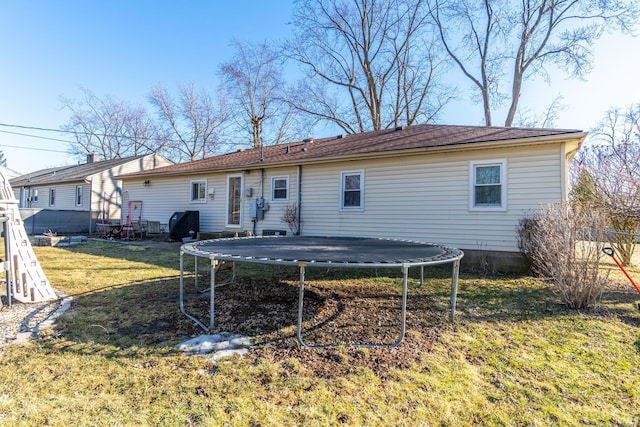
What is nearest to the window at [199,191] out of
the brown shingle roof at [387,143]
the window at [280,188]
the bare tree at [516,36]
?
the brown shingle roof at [387,143]

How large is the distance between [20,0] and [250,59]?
43.1ft

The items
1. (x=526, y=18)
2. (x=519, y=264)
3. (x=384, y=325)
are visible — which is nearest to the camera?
(x=384, y=325)

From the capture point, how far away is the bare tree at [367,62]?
18.8 meters

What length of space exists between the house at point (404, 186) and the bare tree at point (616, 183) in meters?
0.87

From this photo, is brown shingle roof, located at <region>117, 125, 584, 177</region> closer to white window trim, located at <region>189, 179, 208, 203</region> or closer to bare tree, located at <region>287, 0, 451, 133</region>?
white window trim, located at <region>189, 179, 208, 203</region>

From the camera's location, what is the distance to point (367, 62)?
1942cm

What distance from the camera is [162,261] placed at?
7621 mm

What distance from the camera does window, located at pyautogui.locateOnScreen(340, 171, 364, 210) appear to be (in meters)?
8.69

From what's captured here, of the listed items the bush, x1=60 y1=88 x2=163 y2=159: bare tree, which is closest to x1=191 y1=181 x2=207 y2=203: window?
the bush

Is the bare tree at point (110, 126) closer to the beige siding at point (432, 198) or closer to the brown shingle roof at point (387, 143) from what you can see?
the brown shingle roof at point (387, 143)

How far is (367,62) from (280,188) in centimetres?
1315

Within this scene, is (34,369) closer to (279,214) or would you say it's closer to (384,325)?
(384,325)


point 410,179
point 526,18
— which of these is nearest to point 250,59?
point 526,18

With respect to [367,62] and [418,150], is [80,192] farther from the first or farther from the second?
[418,150]
